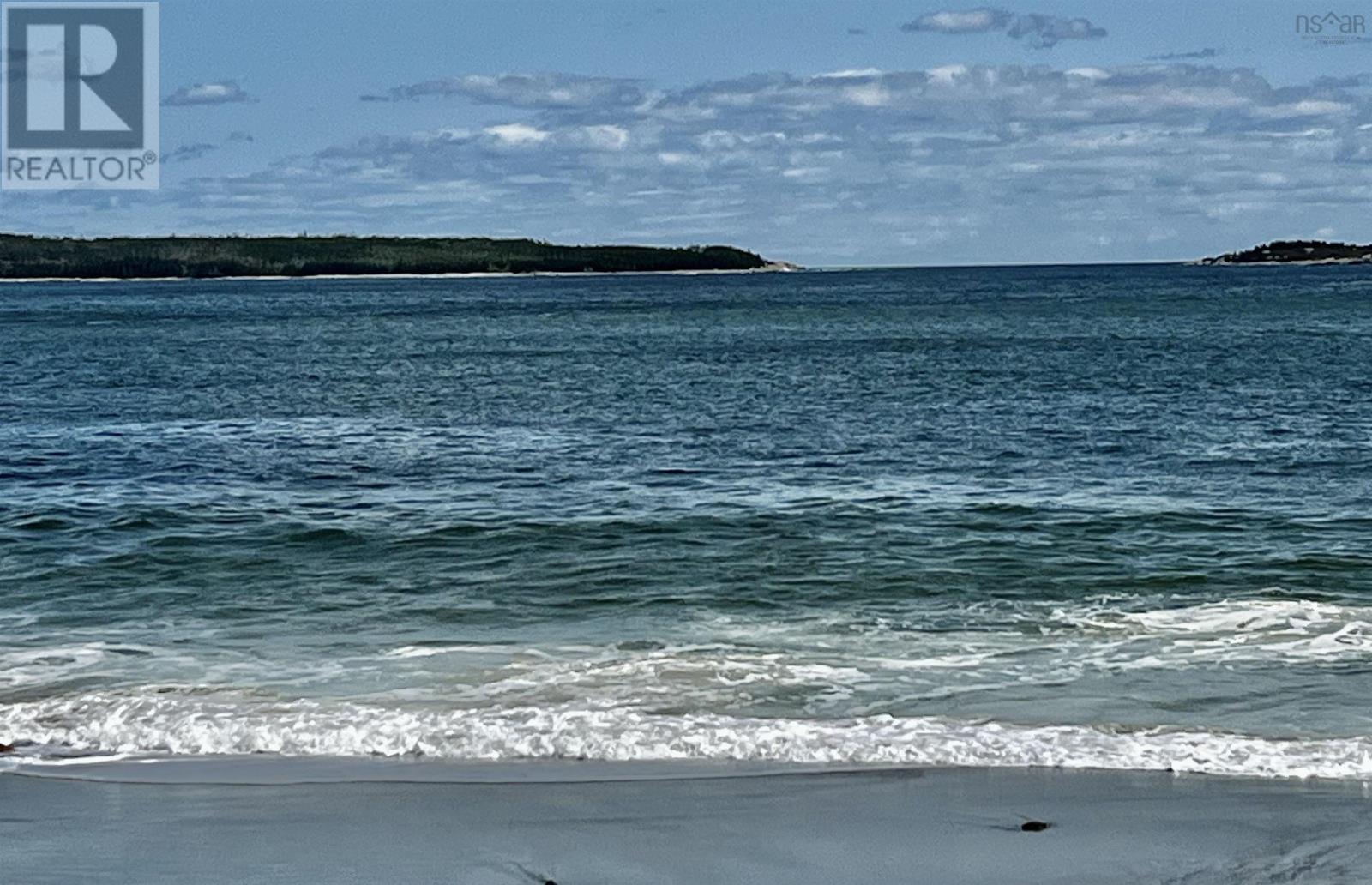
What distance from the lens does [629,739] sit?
42.4 ft

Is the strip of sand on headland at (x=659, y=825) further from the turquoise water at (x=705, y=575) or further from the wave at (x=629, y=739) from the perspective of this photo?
the turquoise water at (x=705, y=575)

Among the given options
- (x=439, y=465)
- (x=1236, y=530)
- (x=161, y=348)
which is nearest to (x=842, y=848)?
(x=1236, y=530)

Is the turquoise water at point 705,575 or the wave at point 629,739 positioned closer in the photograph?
the wave at point 629,739

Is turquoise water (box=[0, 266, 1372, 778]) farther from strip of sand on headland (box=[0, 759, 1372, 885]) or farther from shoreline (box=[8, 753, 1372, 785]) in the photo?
strip of sand on headland (box=[0, 759, 1372, 885])

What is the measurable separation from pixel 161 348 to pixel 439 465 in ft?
180

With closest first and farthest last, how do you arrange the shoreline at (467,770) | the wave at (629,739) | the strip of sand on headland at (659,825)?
the strip of sand on headland at (659,825) < the shoreline at (467,770) < the wave at (629,739)

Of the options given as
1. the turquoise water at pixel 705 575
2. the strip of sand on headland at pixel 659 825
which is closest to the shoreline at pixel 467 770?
the strip of sand on headland at pixel 659 825

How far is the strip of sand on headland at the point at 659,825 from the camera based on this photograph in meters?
9.88

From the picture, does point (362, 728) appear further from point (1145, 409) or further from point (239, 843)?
point (1145, 409)

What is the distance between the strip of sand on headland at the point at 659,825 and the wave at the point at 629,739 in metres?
0.32

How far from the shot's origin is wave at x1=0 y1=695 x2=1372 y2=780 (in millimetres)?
12203

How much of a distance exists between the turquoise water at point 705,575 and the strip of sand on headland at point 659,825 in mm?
680

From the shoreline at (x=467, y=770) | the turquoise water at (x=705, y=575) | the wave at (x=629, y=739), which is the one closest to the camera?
the shoreline at (x=467, y=770)

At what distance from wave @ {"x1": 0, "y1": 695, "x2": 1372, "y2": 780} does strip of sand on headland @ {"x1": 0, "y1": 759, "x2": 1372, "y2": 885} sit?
12.8 inches
